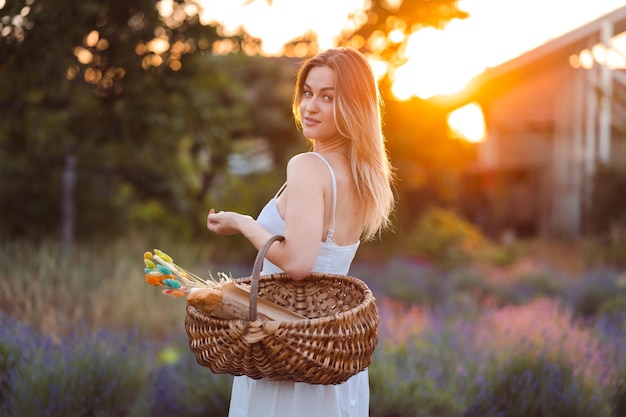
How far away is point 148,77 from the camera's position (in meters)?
6.43

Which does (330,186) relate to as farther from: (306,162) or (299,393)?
(299,393)

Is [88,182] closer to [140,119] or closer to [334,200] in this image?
[140,119]

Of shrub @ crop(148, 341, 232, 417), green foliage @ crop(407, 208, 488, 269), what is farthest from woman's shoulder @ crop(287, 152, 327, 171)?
green foliage @ crop(407, 208, 488, 269)

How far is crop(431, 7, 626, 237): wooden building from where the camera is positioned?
48.5 ft

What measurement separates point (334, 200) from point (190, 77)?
189 inches

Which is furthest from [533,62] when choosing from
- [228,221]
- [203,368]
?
[228,221]

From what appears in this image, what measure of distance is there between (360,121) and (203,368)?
8.39ft

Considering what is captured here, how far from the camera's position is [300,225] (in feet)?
7.25

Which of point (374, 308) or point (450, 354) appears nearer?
point (374, 308)

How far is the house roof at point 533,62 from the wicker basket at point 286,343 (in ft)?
39.9

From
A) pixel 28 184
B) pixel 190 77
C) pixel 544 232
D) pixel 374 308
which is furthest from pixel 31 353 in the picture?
pixel 544 232

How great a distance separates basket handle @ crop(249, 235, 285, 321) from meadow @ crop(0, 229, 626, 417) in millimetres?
2174

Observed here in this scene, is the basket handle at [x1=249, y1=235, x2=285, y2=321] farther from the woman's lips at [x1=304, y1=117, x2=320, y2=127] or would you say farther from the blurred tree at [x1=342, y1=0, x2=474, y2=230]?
the blurred tree at [x1=342, y1=0, x2=474, y2=230]

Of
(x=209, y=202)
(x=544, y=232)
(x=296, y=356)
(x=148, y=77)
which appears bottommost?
(x=544, y=232)
